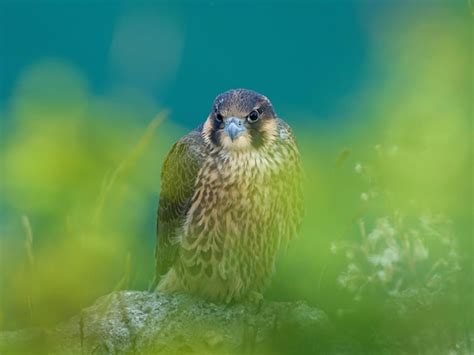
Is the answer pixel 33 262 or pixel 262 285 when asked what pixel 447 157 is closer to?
pixel 33 262

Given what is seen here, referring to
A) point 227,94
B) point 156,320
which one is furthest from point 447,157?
point 227,94

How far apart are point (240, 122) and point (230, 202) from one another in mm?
356

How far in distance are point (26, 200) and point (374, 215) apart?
0.82m

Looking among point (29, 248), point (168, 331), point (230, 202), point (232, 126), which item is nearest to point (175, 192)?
point (230, 202)

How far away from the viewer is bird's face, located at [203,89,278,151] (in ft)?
8.20

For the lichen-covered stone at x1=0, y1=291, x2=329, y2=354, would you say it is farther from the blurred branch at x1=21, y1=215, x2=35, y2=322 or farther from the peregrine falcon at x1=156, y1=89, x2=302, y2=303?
the peregrine falcon at x1=156, y1=89, x2=302, y2=303

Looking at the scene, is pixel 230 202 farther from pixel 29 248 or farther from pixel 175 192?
pixel 29 248

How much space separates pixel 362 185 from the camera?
42.5 inches

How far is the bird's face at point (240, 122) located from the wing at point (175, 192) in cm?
9

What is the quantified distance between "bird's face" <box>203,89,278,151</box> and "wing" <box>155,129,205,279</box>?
0.28ft

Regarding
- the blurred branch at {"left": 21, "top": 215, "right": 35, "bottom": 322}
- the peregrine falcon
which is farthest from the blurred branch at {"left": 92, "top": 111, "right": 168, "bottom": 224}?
the peregrine falcon

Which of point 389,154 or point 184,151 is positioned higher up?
point 184,151

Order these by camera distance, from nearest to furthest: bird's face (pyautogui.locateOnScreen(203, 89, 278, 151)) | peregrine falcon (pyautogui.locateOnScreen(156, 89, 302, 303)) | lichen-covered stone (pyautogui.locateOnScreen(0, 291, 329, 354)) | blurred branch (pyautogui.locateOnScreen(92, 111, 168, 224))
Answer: lichen-covered stone (pyautogui.locateOnScreen(0, 291, 329, 354)) → blurred branch (pyautogui.locateOnScreen(92, 111, 168, 224)) → bird's face (pyautogui.locateOnScreen(203, 89, 278, 151)) → peregrine falcon (pyautogui.locateOnScreen(156, 89, 302, 303))

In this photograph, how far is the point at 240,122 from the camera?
2.55m
